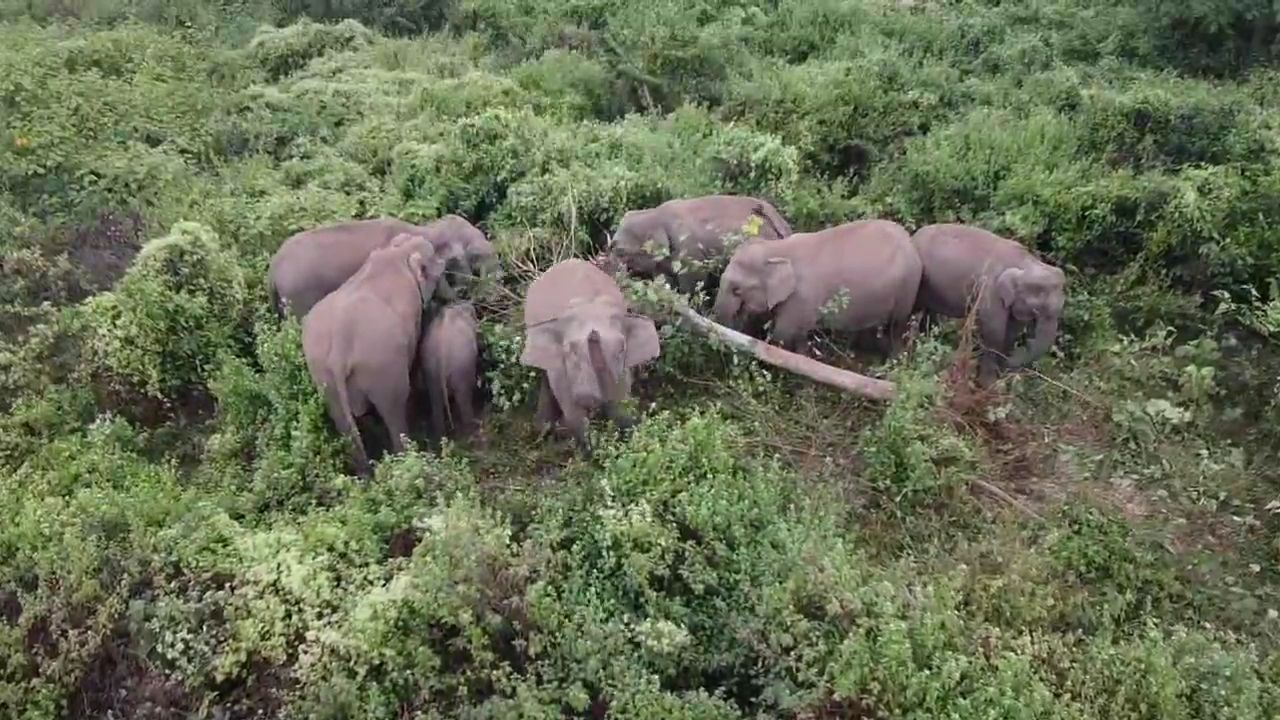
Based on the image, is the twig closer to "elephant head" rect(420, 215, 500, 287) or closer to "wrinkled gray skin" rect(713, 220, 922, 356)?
"wrinkled gray skin" rect(713, 220, 922, 356)

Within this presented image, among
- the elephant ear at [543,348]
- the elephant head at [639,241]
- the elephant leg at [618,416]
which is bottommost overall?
the elephant leg at [618,416]

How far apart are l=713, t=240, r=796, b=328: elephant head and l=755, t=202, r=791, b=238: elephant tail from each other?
0.70 m

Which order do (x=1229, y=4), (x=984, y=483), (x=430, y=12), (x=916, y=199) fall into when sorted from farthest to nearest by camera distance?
1. (x=430, y=12)
2. (x=1229, y=4)
3. (x=916, y=199)
4. (x=984, y=483)

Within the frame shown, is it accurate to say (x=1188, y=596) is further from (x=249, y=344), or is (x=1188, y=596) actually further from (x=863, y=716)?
(x=249, y=344)

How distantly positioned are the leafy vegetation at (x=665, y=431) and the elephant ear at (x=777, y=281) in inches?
19.5

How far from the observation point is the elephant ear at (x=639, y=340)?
20.1 ft

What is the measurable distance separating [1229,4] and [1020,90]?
1951mm

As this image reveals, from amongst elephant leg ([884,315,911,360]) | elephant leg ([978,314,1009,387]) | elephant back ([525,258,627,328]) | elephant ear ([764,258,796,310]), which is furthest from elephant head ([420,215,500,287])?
elephant leg ([978,314,1009,387])

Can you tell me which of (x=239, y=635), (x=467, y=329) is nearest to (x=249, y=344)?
(x=467, y=329)

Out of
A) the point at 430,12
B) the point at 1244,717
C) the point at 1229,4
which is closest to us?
the point at 1244,717

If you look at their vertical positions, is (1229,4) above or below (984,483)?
above

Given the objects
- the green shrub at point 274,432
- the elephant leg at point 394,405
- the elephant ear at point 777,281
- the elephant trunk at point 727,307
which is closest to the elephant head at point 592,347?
the elephant leg at point 394,405

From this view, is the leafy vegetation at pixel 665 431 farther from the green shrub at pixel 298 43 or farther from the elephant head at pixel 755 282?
the green shrub at pixel 298 43

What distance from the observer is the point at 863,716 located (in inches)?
175
